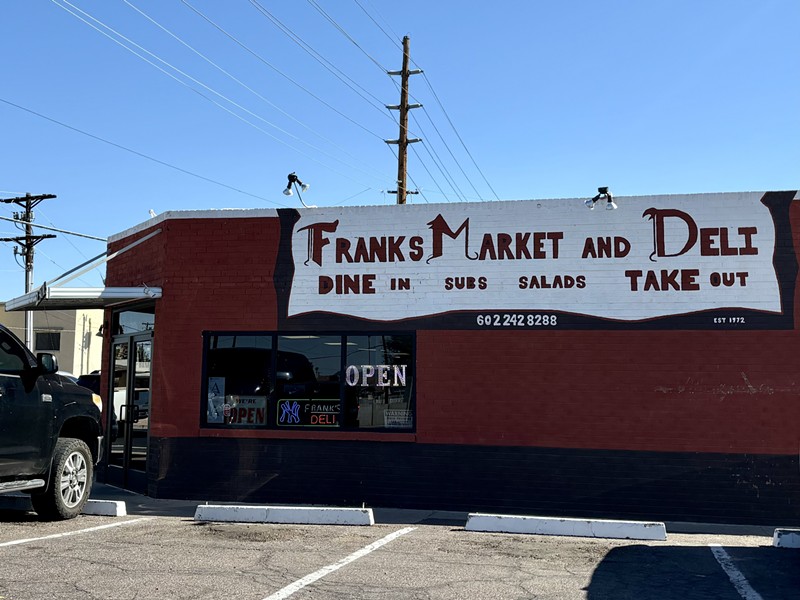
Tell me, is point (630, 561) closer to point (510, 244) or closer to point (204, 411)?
point (510, 244)

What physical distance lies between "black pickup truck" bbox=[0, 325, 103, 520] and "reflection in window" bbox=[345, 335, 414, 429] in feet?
11.3

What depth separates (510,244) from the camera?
1191cm

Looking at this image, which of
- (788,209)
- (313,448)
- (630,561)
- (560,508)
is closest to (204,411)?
(313,448)

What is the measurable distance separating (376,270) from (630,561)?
578 centimetres

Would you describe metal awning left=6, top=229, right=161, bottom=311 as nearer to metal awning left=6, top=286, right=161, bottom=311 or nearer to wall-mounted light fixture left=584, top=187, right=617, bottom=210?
metal awning left=6, top=286, right=161, bottom=311

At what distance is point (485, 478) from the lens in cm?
1159

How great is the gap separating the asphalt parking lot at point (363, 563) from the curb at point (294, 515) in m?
0.21

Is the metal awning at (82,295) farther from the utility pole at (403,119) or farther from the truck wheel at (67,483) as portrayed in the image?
the utility pole at (403,119)

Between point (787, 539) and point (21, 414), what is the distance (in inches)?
324

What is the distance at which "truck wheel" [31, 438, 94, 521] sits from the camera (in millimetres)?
9836

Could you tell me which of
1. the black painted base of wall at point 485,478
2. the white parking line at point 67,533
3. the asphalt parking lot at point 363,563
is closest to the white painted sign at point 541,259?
the black painted base of wall at point 485,478

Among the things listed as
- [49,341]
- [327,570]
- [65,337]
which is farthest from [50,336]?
[327,570]

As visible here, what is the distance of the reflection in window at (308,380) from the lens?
477 inches

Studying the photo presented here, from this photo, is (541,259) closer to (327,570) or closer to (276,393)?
(276,393)
